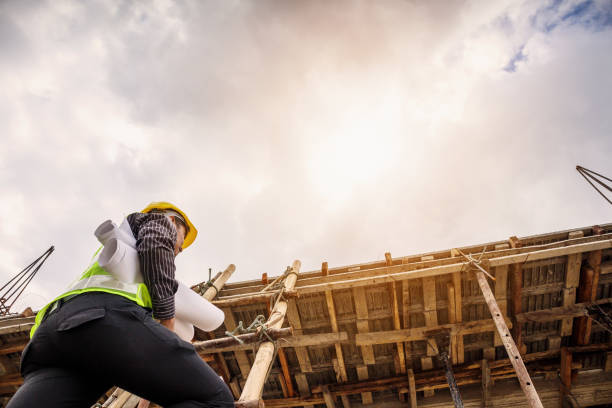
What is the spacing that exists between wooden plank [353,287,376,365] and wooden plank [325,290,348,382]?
0.49m

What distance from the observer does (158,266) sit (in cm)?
182

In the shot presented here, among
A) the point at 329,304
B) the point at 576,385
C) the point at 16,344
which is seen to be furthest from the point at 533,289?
the point at 16,344

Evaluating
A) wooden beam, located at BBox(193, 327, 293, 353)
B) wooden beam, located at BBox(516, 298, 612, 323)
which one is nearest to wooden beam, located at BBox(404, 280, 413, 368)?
wooden beam, located at BBox(516, 298, 612, 323)

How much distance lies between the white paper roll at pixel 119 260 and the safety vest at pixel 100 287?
0.13 feet

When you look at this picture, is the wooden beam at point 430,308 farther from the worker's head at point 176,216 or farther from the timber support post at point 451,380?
the worker's head at point 176,216

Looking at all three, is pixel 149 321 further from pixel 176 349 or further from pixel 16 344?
pixel 16 344


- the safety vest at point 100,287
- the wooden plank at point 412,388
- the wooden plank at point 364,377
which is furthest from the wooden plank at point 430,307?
the safety vest at point 100,287

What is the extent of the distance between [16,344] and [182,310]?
270 inches

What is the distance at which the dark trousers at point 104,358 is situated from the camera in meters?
1.45

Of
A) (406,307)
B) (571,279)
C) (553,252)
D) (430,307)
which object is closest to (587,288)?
(571,279)

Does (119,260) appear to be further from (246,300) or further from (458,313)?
(458,313)

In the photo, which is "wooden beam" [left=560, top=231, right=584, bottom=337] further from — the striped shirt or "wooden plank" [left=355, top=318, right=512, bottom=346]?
the striped shirt

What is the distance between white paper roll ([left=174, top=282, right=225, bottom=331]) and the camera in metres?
2.25

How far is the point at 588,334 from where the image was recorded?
644cm
